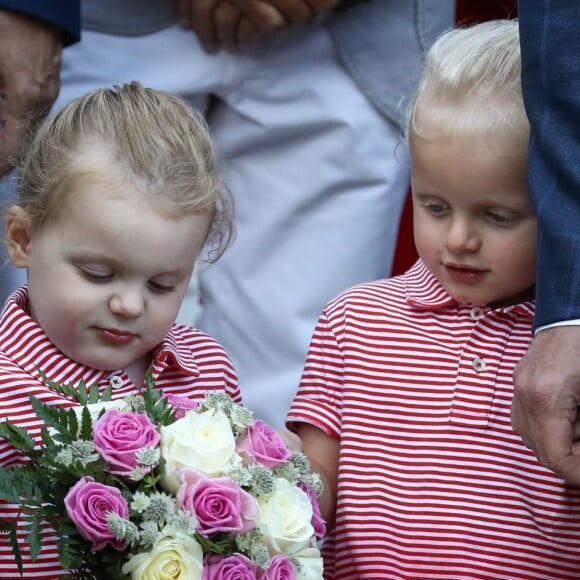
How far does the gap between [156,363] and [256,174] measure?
1177 mm

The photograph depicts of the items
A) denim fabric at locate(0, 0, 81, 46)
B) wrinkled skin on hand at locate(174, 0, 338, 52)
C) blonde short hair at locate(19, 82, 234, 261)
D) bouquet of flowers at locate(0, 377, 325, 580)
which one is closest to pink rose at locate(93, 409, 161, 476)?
bouquet of flowers at locate(0, 377, 325, 580)

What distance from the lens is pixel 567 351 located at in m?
2.15

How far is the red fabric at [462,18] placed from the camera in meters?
3.77

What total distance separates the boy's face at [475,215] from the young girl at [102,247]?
0.41 m

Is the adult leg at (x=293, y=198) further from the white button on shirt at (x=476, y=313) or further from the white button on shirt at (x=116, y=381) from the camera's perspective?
the white button on shirt at (x=116, y=381)

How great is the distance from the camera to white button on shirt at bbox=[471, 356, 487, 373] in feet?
8.27

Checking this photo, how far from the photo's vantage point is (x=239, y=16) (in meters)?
3.32

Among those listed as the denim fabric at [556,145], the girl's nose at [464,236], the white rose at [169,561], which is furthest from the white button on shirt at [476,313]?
the white rose at [169,561]

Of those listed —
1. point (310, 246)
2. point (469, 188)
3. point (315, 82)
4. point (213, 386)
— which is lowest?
point (310, 246)

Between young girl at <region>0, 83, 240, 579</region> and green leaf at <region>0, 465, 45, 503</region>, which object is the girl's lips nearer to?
young girl at <region>0, 83, 240, 579</region>

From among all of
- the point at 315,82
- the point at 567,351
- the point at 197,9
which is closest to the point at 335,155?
the point at 315,82

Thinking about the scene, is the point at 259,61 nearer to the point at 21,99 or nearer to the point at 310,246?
the point at 310,246

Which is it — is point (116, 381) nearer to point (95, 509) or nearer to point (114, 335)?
point (114, 335)

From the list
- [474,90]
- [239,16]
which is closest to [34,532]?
[474,90]
